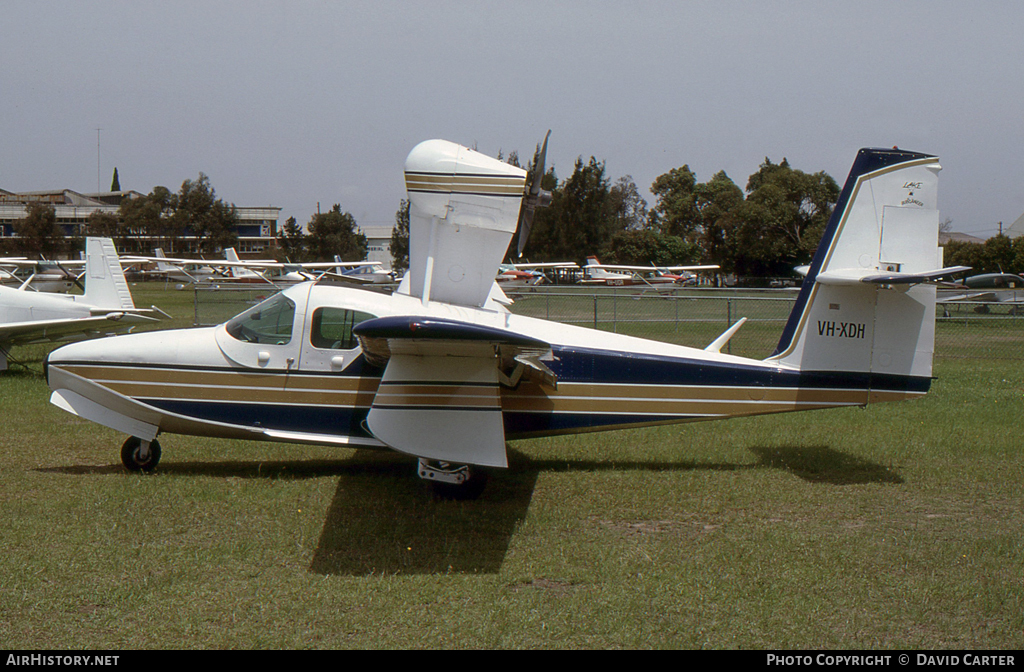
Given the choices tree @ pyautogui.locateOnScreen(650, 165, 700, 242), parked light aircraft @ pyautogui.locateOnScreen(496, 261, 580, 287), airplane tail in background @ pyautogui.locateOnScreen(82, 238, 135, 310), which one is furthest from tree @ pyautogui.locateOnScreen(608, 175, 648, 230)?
airplane tail in background @ pyautogui.locateOnScreen(82, 238, 135, 310)

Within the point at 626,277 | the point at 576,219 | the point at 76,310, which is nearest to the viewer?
the point at 76,310

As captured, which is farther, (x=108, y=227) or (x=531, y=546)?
(x=108, y=227)

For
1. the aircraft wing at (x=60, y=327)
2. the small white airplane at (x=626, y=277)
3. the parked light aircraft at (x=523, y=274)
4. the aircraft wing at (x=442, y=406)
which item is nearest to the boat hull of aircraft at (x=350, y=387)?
the aircraft wing at (x=442, y=406)

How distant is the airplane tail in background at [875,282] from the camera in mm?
7117

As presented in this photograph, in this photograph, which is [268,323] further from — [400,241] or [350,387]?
[400,241]

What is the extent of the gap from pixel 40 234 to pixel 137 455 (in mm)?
85994

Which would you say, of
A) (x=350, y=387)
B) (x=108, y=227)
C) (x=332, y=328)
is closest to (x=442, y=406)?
(x=350, y=387)

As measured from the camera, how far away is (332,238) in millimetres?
80125

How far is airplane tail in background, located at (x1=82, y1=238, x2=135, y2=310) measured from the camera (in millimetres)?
14500
